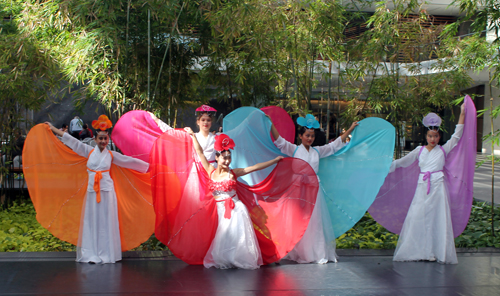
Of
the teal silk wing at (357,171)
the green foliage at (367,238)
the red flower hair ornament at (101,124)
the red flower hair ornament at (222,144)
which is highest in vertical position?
the red flower hair ornament at (101,124)

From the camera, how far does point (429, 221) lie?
14.0ft

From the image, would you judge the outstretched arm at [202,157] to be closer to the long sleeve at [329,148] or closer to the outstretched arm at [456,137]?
the long sleeve at [329,148]

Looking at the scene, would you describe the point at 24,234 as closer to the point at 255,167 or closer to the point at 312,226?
the point at 255,167

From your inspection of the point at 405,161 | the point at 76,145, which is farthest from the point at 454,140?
the point at 76,145

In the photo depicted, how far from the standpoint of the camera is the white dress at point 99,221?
4.05 m

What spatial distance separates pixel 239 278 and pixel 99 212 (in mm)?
1497

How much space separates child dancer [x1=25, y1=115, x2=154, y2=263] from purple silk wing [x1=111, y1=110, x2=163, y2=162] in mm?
366

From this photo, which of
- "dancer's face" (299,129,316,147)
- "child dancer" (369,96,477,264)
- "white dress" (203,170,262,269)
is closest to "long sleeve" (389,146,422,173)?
"child dancer" (369,96,477,264)

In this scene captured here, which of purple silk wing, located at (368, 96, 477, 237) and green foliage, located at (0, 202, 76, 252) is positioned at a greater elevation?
purple silk wing, located at (368, 96, 477, 237)

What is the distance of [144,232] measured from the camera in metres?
4.37

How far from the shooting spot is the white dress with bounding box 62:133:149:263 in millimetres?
4047

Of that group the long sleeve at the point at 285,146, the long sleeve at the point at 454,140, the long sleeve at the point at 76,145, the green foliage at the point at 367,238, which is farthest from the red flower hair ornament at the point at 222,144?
the long sleeve at the point at 454,140

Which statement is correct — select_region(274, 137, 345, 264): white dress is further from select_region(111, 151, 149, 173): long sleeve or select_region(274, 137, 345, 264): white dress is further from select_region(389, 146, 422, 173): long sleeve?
select_region(111, 151, 149, 173): long sleeve

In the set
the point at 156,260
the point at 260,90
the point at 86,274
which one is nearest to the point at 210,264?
the point at 156,260
